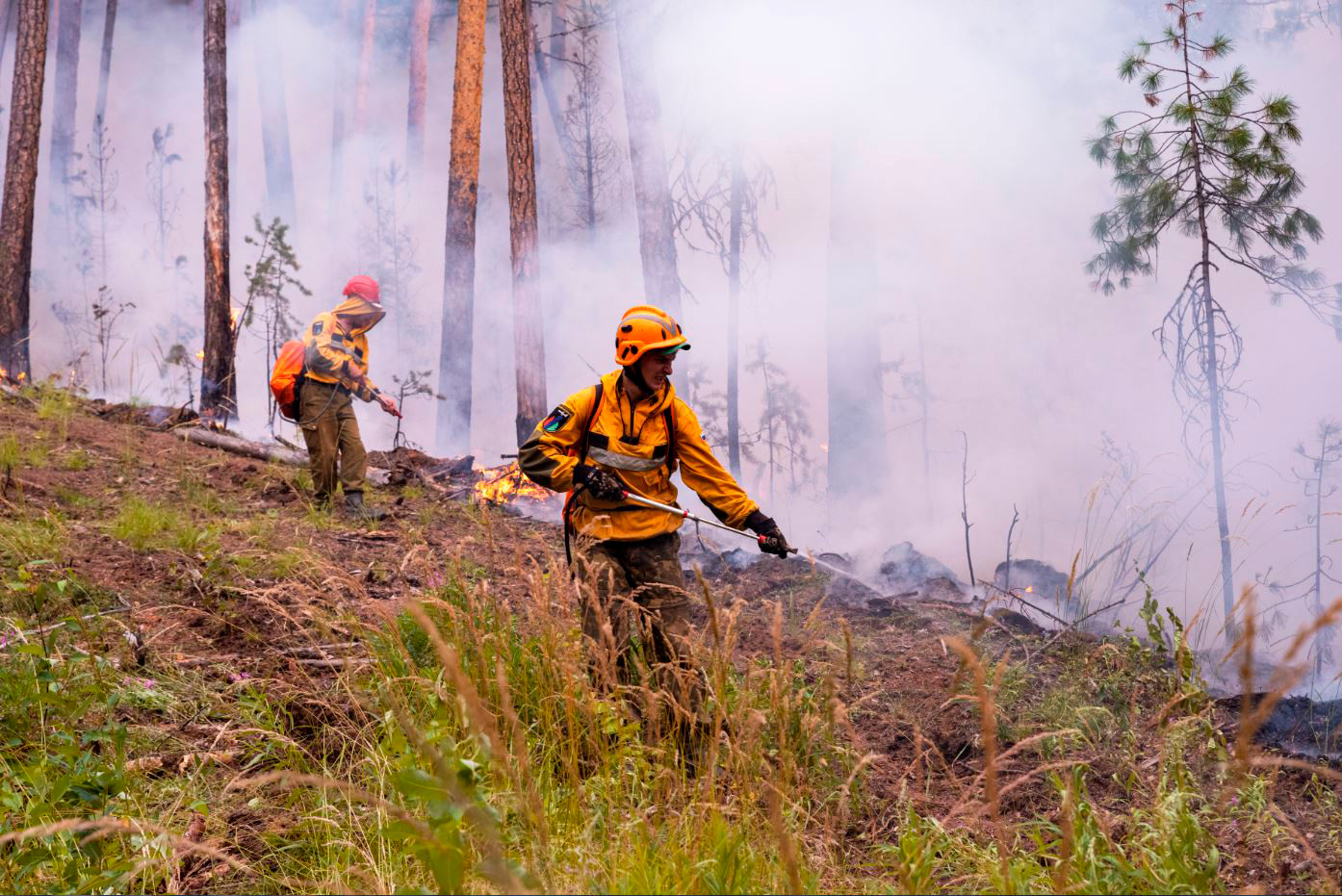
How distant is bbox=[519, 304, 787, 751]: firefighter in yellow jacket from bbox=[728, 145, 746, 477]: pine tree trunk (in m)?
8.36

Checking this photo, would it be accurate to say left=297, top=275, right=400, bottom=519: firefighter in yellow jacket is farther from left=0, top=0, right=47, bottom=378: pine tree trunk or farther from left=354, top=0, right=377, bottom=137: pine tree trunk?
left=354, top=0, right=377, bottom=137: pine tree trunk

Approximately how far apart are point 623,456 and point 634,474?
10 cm

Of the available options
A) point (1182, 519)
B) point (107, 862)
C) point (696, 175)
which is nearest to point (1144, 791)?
point (107, 862)

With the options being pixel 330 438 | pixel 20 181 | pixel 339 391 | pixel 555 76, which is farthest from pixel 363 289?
pixel 555 76

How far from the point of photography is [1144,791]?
328 cm

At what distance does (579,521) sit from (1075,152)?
321 inches

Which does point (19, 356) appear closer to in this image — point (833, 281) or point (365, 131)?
point (365, 131)

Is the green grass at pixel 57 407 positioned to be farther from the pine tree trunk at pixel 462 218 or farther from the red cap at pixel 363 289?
the pine tree trunk at pixel 462 218

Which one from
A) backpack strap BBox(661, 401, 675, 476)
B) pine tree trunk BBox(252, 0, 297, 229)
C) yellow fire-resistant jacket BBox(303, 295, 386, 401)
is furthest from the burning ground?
pine tree trunk BBox(252, 0, 297, 229)

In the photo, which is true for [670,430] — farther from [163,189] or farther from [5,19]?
[5,19]

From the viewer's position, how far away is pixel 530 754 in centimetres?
315

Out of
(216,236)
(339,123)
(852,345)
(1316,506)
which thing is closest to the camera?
(1316,506)

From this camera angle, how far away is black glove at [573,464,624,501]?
3789mm

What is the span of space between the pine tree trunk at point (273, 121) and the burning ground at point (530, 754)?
10598 millimetres
